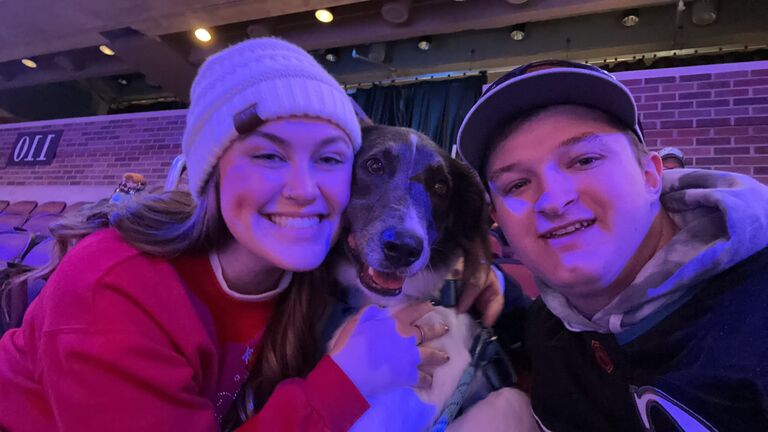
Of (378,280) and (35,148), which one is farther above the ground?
(35,148)

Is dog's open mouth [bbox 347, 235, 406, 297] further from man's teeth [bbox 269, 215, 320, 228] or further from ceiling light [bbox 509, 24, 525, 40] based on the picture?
ceiling light [bbox 509, 24, 525, 40]

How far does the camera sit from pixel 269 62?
1276 millimetres

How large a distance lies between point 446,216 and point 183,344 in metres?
1.00

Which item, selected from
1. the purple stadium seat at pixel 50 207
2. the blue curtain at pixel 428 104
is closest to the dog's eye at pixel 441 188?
the blue curtain at pixel 428 104

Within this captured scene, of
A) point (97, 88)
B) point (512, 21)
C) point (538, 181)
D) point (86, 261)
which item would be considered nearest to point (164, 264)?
point (86, 261)

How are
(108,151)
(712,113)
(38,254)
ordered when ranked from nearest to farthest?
(38,254) < (712,113) < (108,151)

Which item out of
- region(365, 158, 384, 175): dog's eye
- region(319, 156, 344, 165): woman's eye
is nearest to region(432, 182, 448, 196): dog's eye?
region(365, 158, 384, 175): dog's eye

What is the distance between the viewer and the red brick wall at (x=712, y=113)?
4672 mm

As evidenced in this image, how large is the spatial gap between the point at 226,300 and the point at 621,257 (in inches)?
39.5

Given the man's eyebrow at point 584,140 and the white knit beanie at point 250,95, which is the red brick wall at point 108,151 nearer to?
the white knit beanie at point 250,95

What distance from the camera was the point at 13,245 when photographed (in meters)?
3.27

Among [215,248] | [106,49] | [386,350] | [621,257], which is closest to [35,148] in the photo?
[106,49]

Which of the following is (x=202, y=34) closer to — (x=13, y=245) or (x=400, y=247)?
(x=13, y=245)

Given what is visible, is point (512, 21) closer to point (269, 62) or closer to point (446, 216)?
point (446, 216)
